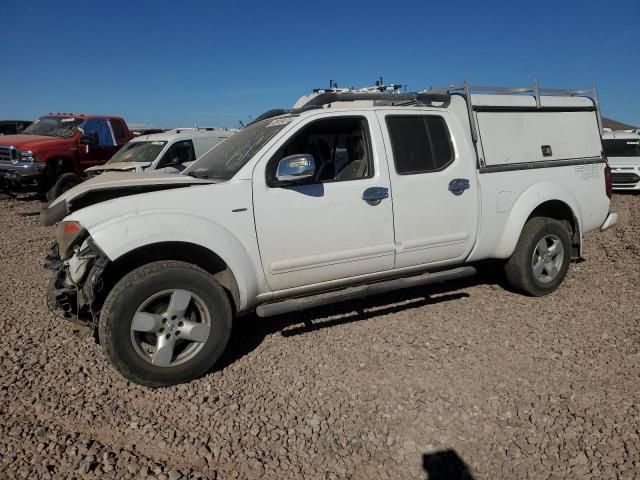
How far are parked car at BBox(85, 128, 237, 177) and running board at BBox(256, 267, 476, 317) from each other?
674 cm

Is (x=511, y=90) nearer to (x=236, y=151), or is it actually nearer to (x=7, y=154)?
(x=236, y=151)

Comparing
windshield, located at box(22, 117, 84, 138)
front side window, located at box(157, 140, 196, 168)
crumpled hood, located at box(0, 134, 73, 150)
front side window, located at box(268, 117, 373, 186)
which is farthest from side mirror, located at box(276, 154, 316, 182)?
windshield, located at box(22, 117, 84, 138)

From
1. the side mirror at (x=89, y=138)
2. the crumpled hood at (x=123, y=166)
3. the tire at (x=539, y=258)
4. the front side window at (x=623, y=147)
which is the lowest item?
the tire at (x=539, y=258)

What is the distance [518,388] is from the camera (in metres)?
3.32

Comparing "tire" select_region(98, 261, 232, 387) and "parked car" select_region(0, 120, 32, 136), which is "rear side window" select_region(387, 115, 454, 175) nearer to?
"tire" select_region(98, 261, 232, 387)

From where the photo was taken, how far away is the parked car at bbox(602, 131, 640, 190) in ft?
43.8

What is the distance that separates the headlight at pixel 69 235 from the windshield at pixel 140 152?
278 inches

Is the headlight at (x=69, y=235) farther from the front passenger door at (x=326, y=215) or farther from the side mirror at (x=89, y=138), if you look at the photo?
the side mirror at (x=89, y=138)

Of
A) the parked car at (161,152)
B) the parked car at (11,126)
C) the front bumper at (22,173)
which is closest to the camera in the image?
the parked car at (161,152)

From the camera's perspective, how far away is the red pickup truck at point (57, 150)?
11.1m

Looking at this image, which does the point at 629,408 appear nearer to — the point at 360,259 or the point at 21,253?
the point at 360,259

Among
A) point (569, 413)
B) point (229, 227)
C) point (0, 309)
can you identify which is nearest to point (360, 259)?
point (229, 227)

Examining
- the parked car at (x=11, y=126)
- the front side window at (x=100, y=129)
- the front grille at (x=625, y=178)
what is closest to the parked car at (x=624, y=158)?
the front grille at (x=625, y=178)

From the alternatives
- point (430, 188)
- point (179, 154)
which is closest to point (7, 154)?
point (179, 154)
